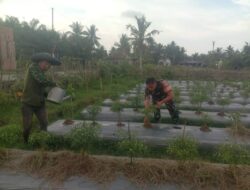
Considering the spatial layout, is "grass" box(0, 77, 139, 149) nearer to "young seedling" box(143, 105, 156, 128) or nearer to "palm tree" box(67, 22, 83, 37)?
"young seedling" box(143, 105, 156, 128)

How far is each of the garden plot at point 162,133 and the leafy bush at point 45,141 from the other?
30cm

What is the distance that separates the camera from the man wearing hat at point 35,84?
4.57 metres

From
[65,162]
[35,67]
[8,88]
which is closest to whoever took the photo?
Result: [65,162]

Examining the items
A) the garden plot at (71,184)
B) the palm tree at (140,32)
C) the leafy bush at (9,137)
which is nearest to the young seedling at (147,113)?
the garden plot at (71,184)

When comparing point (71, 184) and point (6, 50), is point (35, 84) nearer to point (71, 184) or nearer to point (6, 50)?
point (71, 184)

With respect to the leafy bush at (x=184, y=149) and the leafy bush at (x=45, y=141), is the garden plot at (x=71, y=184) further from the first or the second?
the leafy bush at (x=45, y=141)

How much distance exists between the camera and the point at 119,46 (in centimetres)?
4866

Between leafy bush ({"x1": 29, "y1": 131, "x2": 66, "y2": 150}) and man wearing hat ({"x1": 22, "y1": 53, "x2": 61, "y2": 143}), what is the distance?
37 cm

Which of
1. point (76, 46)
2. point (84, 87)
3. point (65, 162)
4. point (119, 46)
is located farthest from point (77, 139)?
point (119, 46)

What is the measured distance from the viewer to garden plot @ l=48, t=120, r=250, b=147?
5035mm

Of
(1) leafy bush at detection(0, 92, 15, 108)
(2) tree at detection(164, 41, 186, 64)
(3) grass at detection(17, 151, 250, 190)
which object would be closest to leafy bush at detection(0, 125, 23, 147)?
(3) grass at detection(17, 151, 250, 190)

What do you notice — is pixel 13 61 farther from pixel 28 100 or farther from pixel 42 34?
pixel 42 34

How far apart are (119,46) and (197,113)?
42253 millimetres

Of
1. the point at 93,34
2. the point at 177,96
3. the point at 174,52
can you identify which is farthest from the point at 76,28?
the point at 177,96
